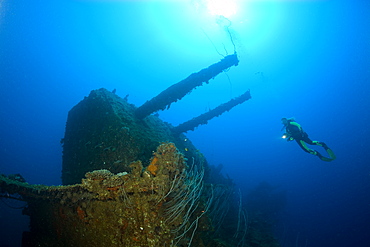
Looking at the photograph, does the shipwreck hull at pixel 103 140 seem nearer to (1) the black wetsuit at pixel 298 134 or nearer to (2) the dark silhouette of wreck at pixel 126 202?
(2) the dark silhouette of wreck at pixel 126 202

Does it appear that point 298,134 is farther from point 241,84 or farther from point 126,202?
point 241,84

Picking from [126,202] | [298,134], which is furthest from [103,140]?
[298,134]

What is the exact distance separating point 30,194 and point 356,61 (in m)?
143

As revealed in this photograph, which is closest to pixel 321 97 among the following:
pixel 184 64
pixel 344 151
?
pixel 344 151

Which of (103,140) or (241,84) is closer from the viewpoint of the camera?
(103,140)

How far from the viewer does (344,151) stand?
102875 millimetres

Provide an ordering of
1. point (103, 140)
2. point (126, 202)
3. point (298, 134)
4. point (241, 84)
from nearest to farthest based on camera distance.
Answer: point (126, 202) < point (103, 140) < point (298, 134) < point (241, 84)

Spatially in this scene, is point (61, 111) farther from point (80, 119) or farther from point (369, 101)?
point (369, 101)

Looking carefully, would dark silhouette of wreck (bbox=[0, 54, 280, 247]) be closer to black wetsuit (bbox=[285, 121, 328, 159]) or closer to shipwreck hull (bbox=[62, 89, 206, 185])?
shipwreck hull (bbox=[62, 89, 206, 185])

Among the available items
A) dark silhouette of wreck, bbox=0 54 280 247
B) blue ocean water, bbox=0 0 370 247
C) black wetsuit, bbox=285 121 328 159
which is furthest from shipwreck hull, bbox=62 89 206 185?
blue ocean water, bbox=0 0 370 247

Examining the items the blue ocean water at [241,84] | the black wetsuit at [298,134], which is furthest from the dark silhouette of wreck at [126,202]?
the blue ocean water at [241,84]

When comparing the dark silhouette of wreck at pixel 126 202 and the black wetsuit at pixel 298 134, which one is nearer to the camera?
the dark silhouette of wreck at pixel 126 202

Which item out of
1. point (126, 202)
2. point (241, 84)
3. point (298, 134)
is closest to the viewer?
point (126, 202)

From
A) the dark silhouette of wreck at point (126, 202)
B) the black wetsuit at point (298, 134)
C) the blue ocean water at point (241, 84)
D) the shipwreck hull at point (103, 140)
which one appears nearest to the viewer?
the dark silhouette of wreck at point (126, 202)
